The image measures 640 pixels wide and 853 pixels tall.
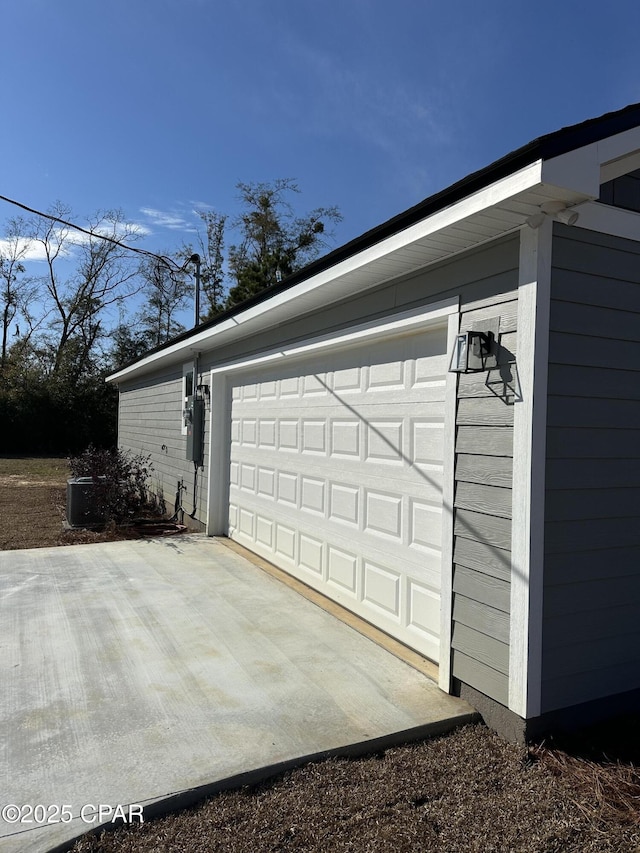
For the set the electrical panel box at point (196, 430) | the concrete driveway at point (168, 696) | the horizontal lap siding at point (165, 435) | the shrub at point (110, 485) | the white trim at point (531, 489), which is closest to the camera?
the concrete driveway at point (168, 696)

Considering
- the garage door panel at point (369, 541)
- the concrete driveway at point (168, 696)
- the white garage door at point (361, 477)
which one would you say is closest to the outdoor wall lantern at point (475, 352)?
the white garage door at point (361, 477)

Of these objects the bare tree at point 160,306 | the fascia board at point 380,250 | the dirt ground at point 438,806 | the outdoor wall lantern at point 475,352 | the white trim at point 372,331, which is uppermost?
the bare tree at point 160,306

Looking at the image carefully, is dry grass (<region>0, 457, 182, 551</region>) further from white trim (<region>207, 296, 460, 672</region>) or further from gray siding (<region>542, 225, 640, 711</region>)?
gray siding (<region>542, 225, 640, 711</region>)

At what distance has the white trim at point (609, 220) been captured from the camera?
2.82m

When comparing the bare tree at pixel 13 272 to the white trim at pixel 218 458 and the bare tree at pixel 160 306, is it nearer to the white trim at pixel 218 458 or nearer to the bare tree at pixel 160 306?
the bare tree at pixel 160 306

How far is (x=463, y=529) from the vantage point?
3.11 m

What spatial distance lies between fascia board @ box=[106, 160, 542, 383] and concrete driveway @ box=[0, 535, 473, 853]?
2446 mm

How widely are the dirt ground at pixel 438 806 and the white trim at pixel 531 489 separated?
29 cm

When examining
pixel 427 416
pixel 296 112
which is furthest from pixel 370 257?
pixel 296 112

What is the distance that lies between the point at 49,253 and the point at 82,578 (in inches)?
1137

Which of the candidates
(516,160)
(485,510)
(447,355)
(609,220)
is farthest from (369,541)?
(516,160)

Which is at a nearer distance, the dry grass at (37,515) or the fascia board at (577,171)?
the fascia board at (577,171)

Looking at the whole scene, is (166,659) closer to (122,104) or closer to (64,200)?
(122,104)

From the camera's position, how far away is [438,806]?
2256mm
